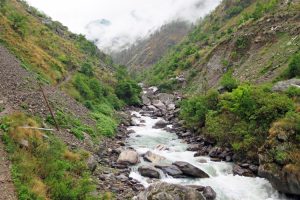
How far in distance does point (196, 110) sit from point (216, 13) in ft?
397

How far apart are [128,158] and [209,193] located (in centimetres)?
1131

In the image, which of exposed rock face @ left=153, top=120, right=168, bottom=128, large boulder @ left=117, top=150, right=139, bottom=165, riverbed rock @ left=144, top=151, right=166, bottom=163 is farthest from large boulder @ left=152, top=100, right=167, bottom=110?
large boulder @ left=117, top=150, right=139, bottom=165

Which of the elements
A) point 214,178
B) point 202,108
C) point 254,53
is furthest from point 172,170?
point 254,53

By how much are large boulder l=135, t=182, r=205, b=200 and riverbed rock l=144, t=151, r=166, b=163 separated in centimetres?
1155

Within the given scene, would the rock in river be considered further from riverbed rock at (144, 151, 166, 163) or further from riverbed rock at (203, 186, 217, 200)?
riverbed rock at (203, 186, 217, 200)

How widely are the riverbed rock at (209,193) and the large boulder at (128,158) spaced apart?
10.1 m

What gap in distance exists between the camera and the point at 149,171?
3516cm

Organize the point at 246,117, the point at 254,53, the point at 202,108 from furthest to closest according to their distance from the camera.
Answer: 1. the point at 254,53
2. the point at 202,108
3. the point at 246,117

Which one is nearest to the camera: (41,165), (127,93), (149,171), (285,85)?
(41,165)

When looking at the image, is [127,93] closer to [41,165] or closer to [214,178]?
[214,178]

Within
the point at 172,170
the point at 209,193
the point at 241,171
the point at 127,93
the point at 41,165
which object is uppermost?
the point at 127,93

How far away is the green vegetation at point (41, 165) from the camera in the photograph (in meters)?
23.8

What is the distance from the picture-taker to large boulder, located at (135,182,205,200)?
2666 centimetres

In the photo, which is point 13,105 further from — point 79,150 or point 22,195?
point 22,195
